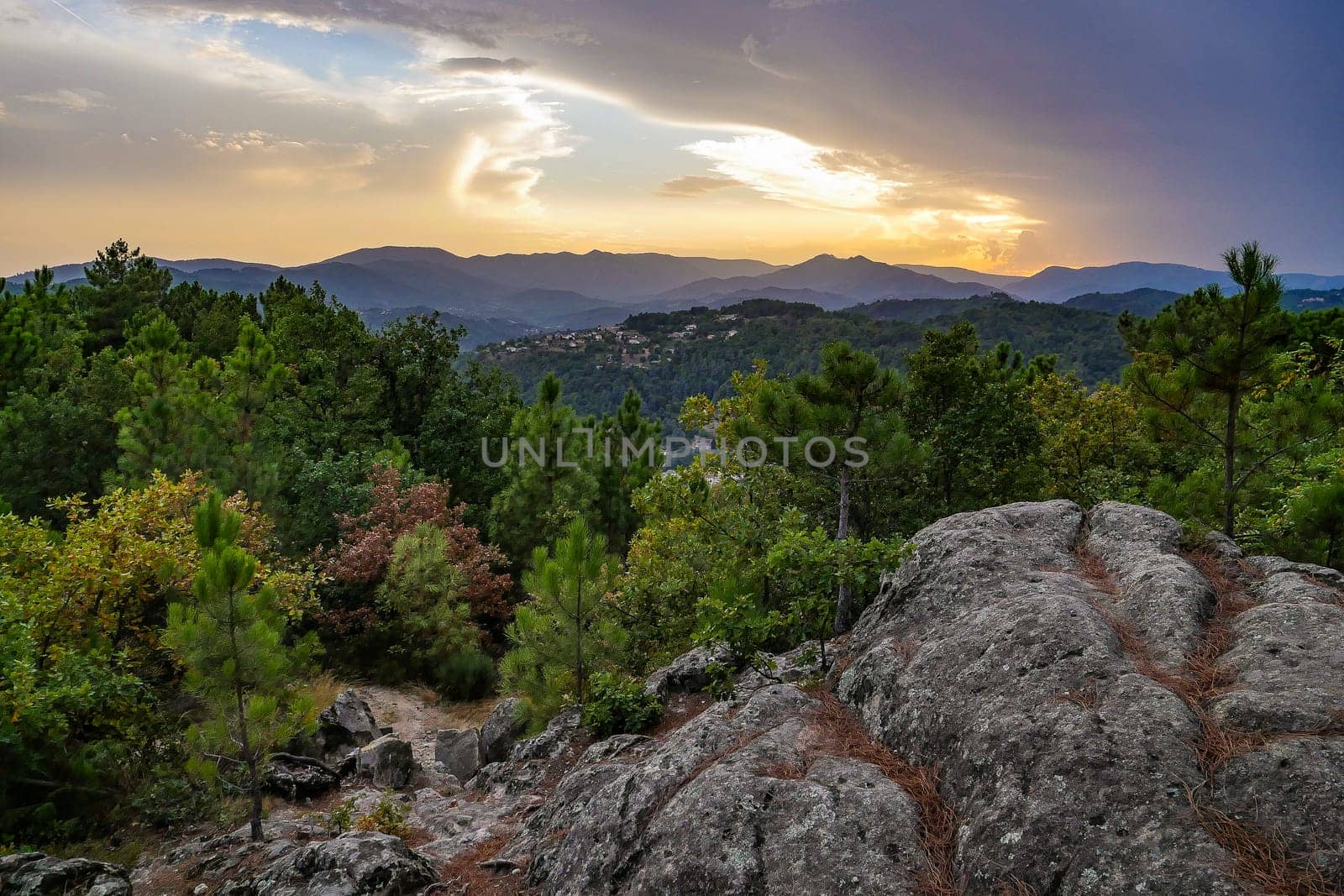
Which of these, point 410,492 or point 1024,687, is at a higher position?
point 1024,687

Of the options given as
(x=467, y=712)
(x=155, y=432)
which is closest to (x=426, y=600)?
(x=467, y=712)

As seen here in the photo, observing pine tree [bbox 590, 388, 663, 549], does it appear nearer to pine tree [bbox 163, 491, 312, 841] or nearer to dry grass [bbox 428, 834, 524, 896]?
pine tree [bbox 163, 491, 312, 841]

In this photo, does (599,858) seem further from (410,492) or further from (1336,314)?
(1336,314)

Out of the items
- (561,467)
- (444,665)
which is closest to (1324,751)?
(444,665)

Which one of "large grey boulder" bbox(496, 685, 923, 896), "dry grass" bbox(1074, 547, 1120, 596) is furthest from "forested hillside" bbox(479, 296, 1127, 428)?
"large grey boulder" bbox(496, 685, 923, 896)

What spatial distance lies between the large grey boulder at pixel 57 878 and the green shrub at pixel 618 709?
16.5ft

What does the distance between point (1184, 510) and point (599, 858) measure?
10440 millimetres

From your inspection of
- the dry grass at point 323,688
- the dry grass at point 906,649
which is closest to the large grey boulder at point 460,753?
the dry grass at point 323,688

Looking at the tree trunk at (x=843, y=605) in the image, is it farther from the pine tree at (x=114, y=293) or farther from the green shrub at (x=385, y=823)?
the pine tree at (x=114, y=293)

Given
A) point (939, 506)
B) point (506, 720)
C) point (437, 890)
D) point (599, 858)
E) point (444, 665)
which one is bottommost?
point (444, 665)

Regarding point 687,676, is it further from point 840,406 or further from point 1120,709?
point 1120,709

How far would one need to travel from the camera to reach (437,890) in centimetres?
569

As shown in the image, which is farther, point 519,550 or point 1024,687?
point 519,550

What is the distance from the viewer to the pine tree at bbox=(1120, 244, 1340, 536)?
7633 millimetres
